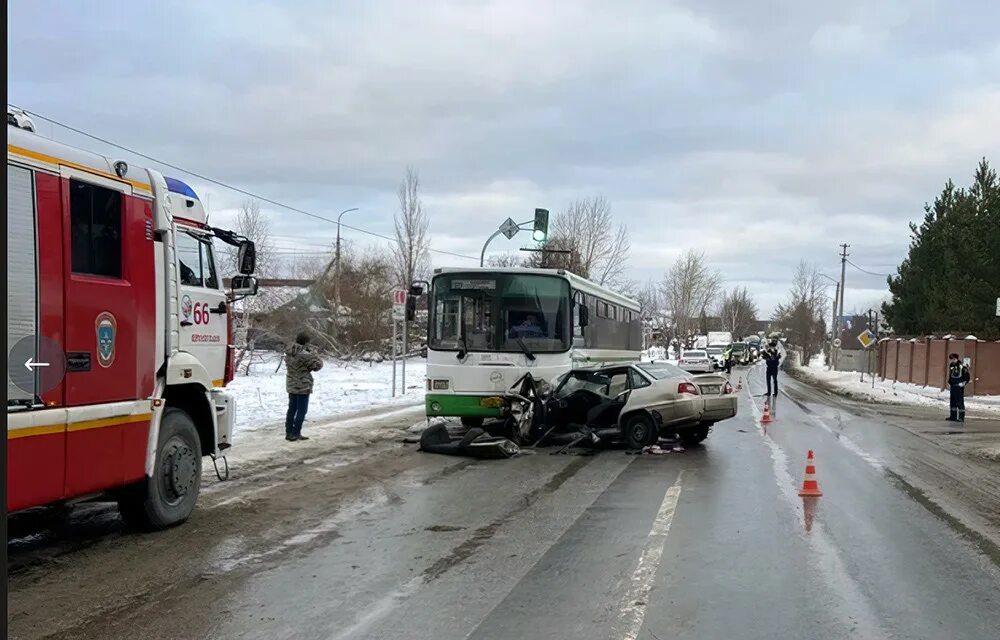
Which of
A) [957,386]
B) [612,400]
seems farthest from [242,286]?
[957,386]

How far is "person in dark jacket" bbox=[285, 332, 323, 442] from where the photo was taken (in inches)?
540

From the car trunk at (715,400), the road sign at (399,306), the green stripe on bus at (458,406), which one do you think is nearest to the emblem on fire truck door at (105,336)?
the green stripe on bus at (458,406)

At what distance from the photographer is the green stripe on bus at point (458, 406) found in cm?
1422

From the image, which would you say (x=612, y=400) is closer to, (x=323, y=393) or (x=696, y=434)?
(x=696, y=434)

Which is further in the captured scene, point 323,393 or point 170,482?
point 323,393

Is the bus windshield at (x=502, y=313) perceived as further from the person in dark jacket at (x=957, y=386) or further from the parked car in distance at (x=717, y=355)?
the parked car in distance at (x=717, y=355)

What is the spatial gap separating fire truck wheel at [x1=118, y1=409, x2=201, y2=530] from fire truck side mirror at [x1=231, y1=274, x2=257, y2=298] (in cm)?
192

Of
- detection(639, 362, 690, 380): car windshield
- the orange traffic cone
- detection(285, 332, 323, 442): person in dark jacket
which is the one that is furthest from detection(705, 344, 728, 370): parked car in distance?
the orange traffic cone

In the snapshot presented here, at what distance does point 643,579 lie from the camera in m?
5.81

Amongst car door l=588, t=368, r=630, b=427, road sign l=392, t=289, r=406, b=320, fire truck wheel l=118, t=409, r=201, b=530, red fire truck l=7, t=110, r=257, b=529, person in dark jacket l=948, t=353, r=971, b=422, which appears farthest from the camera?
road sign l=392, t=289, r=406, b=320

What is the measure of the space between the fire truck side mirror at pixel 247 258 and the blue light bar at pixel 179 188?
0.70 m

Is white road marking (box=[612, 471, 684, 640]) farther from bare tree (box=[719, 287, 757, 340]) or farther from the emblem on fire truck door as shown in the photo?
bare tree (box=[719, 287, 757, 340])

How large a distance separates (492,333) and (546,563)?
8544mm

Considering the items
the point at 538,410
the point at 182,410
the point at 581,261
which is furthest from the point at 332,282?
the point at 182,410
